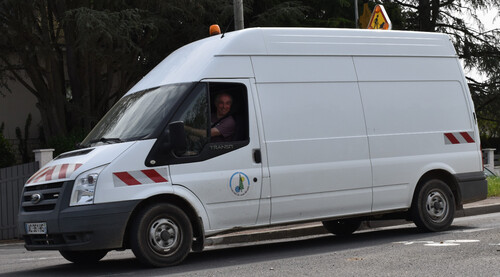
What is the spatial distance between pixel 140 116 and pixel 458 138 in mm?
4578

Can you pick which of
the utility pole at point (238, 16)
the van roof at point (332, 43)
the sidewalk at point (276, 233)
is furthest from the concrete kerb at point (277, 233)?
the utility pole at point (238, 16)

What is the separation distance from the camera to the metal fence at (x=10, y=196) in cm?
1664

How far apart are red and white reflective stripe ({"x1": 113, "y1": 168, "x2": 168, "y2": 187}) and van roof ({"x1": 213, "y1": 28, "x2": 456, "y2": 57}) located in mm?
1630

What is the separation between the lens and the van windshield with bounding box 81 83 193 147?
920 centimetres

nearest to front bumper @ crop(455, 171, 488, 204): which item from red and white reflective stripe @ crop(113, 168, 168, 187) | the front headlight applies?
red and white reflective stripe @ crop(113, 168, 168, 187)

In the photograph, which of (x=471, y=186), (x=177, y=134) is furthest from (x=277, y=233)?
(x=177, y=134)

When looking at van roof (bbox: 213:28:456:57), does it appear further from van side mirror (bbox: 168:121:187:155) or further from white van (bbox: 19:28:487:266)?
van side mirror (bbox: 168:121:187:155)

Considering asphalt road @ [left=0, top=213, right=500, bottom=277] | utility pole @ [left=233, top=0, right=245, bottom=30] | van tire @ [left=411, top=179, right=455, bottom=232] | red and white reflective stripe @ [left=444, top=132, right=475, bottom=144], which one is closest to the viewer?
asphalt road @ [left=0, top=213, right=500, bottom=277]

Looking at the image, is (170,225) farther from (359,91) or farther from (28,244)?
(359,91)

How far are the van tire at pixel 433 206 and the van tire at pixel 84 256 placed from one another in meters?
4.09

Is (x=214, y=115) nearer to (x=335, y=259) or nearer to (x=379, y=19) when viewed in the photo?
(x=335, y=259)

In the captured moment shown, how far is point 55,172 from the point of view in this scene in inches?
357

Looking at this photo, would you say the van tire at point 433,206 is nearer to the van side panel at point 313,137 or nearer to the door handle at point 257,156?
the van side panel at point 313,137

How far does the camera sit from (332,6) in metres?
25.5
